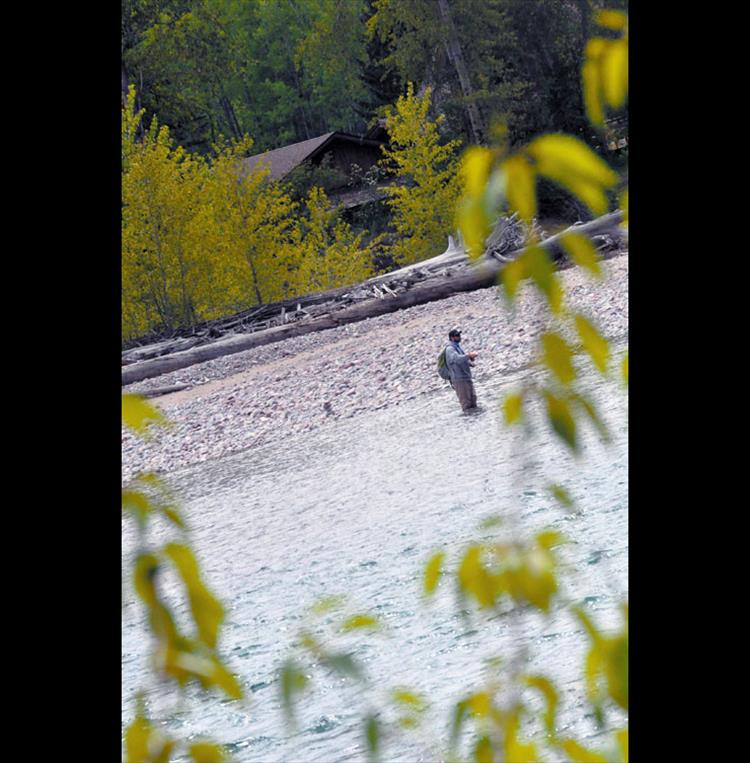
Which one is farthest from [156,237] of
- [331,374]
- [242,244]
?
[331,374]

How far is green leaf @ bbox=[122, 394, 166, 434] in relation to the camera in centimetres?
47

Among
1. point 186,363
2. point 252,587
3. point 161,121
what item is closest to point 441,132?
point 161,121

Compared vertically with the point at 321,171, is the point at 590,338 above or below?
below

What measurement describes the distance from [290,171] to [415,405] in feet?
37.3

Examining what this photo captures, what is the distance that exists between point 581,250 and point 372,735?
0.30 m

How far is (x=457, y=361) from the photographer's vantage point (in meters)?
6.80

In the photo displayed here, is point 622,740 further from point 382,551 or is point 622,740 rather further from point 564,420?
point 382,551

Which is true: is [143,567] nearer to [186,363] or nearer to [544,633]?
[544,633]

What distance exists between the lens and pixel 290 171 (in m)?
18.6

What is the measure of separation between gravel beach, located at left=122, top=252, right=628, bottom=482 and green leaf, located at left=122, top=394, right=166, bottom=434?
6.94m

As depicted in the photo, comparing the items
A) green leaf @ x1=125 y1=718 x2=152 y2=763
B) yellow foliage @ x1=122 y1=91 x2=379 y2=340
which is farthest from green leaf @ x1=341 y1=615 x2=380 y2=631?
yellow foliage @ x1=122 y1=91 x2=379 y2=340

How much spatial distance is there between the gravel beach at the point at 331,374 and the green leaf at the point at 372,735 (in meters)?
6.84
